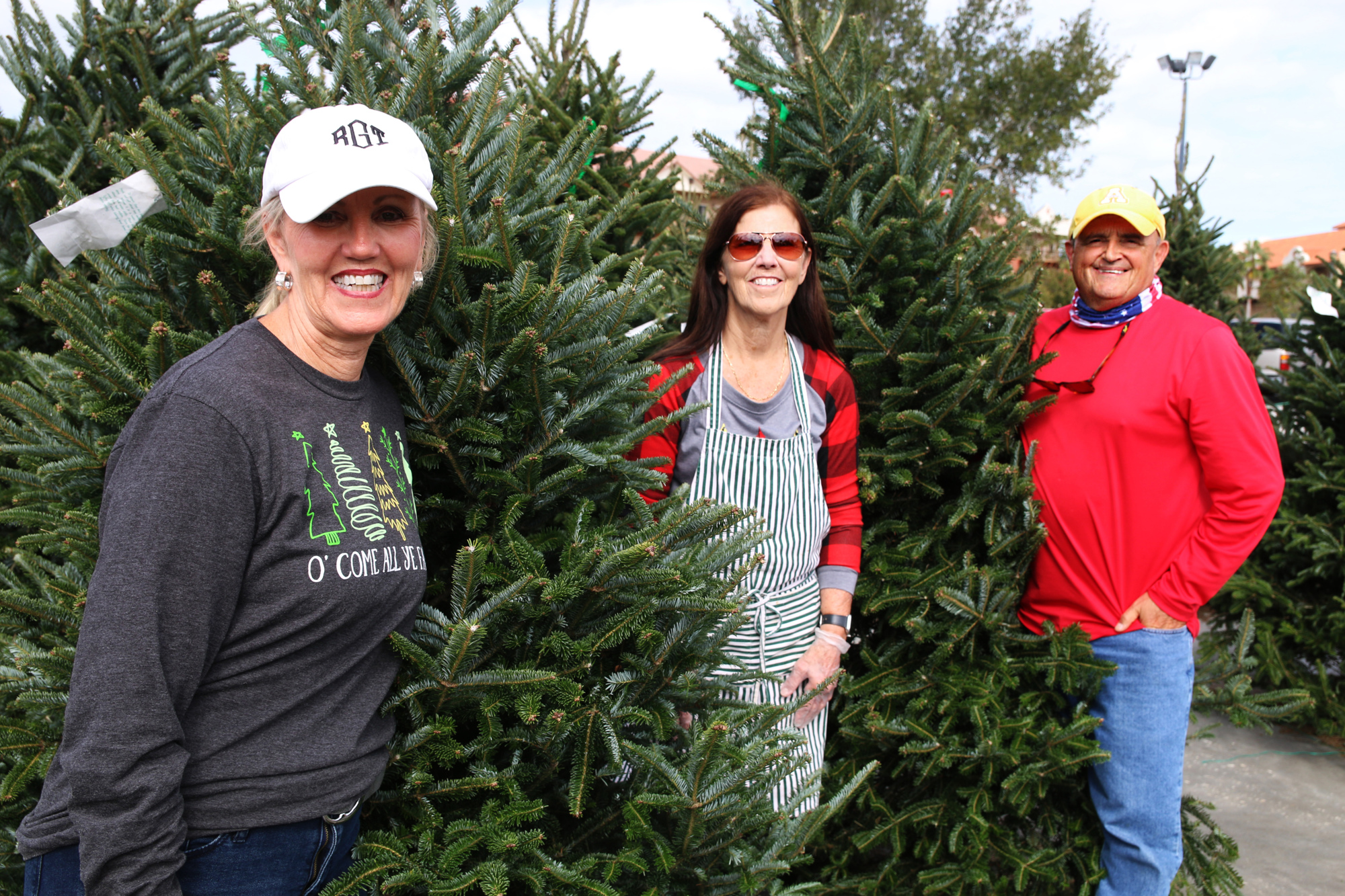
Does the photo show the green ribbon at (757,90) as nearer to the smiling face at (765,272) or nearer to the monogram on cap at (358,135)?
the smiling face at (765,272)

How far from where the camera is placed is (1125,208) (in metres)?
2.88

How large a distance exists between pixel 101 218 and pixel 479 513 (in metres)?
1.01

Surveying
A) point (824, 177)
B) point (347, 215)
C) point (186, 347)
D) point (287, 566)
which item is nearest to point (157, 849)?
point (287, 566)

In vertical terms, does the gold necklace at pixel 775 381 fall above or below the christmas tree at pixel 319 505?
above

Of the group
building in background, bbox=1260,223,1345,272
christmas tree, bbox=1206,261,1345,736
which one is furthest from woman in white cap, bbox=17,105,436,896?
building in background, bbox=1260,223,1345,272

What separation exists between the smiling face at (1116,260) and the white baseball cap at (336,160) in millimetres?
2416

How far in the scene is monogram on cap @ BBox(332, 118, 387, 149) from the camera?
1.52 meters

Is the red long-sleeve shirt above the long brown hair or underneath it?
underneath

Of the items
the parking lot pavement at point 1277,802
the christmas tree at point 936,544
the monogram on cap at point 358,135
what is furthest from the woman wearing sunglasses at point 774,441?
the parking lot pavement at point 1277,802

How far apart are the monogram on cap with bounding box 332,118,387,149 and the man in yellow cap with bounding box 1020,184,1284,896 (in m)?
2.30

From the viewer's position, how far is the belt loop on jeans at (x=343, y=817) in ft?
5.06

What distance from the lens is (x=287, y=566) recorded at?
1.41 m

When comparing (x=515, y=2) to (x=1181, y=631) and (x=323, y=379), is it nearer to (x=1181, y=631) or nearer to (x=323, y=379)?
(x=323, y=379)

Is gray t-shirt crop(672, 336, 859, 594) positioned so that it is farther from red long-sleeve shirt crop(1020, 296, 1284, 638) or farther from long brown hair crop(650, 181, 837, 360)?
red long-sleeve shirt crop(1020, 296, 1284, 638)
